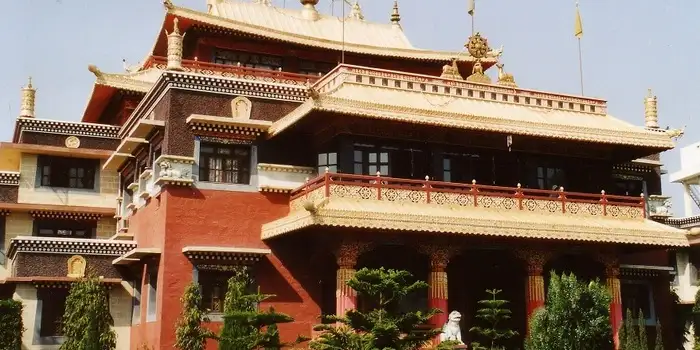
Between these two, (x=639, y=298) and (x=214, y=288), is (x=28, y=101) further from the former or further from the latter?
(x=639, y=298)

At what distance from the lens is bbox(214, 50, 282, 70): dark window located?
29203 mm

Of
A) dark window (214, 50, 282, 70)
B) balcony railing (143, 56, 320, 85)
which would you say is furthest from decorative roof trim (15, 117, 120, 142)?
balcony railing (143, 56, 320, 85)

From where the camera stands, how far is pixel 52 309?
85.1 feet

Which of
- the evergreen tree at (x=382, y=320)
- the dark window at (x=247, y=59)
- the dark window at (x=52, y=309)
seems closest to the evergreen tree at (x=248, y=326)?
the evergreen tree at (x=382, y=320)

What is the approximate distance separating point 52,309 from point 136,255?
4309mm

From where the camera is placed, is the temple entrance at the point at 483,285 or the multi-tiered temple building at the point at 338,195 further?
the temple entrance at the point at 483,285

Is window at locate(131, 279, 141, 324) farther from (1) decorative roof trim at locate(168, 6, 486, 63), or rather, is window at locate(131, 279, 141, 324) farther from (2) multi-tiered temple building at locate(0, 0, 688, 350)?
(1) decorative roof trim at locate(168, 6, 486, 63)

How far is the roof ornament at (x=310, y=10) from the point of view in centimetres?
3359

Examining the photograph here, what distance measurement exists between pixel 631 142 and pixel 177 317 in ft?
46.3

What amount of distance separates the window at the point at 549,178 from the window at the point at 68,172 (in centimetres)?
1634

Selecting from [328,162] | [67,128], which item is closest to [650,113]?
[328,162]

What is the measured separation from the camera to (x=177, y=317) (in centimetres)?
2241

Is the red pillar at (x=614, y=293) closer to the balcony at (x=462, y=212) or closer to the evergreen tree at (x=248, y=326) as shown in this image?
the balcony at (x=462, y=212)

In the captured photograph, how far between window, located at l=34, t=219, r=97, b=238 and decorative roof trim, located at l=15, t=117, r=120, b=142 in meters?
3.25
